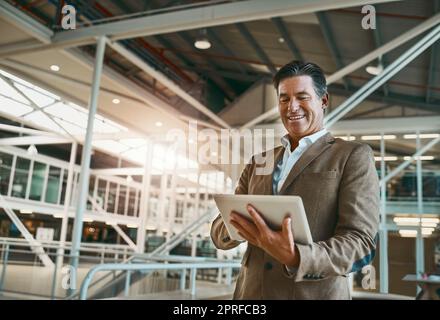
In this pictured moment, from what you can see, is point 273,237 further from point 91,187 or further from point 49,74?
point 91,187

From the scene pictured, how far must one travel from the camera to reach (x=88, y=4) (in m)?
9.60

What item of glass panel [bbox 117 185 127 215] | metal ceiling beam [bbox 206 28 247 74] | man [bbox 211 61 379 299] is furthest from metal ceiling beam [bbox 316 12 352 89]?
glass panel [bbox 117 185 127 215]

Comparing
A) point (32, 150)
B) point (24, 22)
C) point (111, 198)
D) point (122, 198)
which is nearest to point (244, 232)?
point (24, 22)

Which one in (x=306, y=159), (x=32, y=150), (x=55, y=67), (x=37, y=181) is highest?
(x=55, y=67)

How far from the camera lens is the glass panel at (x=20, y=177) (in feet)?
51.2

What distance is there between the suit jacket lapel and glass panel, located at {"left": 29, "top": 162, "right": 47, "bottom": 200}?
1675cm

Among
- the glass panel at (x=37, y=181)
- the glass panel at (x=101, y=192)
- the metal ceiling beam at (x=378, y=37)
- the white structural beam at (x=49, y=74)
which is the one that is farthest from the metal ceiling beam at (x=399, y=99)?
the glass panel at (x=101, y=192)

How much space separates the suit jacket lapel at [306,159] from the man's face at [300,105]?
0.08 meters

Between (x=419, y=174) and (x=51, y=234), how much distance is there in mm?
13044

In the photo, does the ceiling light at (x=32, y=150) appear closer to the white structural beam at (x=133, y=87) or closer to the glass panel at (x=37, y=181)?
the glass panel at (x=37, y=181)

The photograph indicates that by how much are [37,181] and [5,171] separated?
2594 millimetres

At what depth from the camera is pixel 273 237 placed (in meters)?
1.26

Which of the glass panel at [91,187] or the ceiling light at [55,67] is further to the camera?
the glass panel at [91,187]

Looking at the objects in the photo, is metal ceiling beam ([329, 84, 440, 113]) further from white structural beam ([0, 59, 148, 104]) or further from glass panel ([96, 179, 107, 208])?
glass panel ([96, 179, 107, 208])
